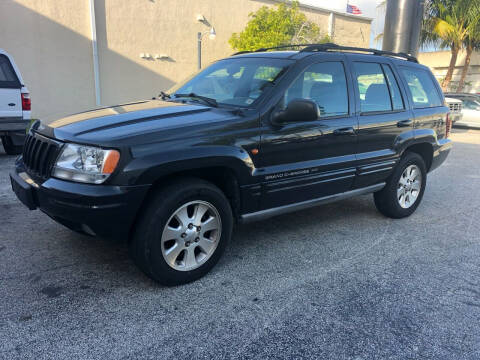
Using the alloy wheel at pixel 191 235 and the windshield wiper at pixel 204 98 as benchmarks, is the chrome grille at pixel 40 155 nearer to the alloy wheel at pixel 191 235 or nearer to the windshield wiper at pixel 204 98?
the alloy wheel at pixel 191 235

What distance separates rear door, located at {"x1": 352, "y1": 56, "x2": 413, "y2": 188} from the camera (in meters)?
4.09

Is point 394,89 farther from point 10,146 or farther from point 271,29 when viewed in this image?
point 271,29

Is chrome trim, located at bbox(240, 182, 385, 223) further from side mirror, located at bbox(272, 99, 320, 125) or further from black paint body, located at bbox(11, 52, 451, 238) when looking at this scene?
side mirror, located at bbox(272, 99, 320, 125)

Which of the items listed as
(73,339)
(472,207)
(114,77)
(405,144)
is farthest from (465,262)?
(114,77)

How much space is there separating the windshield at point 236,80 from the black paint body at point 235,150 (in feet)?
0.40

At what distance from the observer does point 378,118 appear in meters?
4.21

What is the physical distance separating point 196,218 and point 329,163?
58.0 inches

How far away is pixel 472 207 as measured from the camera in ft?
17.9

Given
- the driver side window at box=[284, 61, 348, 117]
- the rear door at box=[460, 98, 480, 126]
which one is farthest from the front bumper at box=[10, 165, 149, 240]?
the rear door at box=[460, 98, 480, 126]

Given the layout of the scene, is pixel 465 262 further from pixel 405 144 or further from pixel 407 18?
pixel 407 18

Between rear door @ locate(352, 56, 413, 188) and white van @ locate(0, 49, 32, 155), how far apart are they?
21.2 feet

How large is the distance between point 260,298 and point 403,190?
272cm

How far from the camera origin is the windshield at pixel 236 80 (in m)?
3.52

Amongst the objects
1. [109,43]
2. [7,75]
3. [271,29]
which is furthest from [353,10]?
[7,75]
